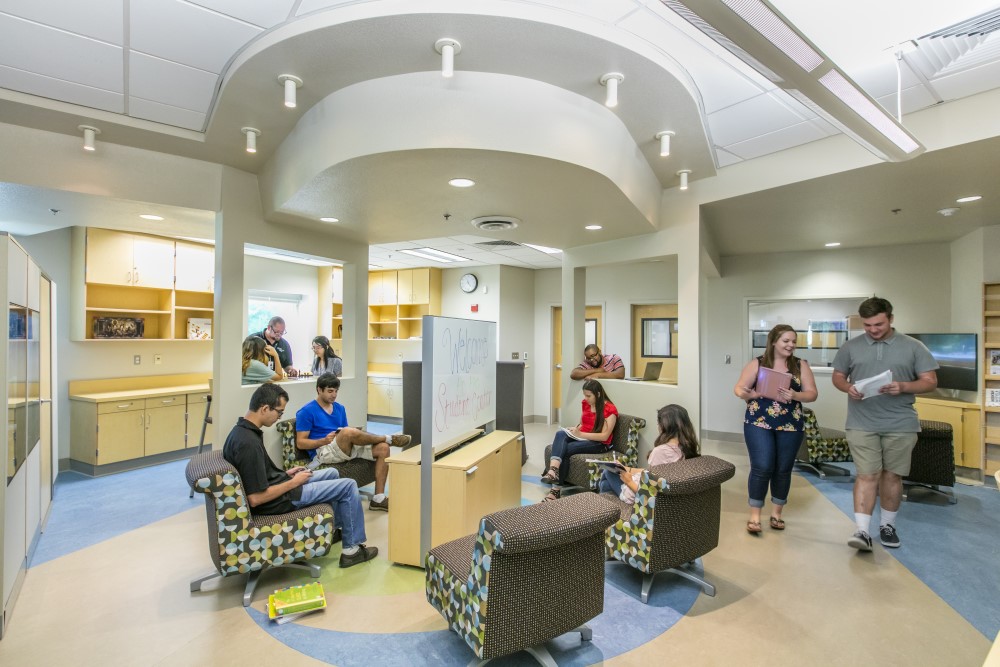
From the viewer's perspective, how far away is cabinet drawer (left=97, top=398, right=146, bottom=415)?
4.74m

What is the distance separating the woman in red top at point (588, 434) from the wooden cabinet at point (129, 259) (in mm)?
4707

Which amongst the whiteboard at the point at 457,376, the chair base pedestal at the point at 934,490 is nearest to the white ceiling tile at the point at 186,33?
the whiteboard at the point at 457,376

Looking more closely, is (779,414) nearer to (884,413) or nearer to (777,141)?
(884,413)

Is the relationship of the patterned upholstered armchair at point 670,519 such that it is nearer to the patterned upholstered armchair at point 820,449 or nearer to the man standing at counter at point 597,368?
the man standing at counter at point 597,368

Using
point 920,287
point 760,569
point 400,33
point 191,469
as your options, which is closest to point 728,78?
point 400,33

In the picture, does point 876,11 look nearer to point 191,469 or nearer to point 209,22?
point 209,22

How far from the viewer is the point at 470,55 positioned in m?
2.28

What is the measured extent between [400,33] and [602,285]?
235 inches

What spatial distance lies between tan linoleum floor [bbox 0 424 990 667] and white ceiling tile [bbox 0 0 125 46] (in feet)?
9.11

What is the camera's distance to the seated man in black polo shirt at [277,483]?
101 inches

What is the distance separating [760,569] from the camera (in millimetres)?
2945

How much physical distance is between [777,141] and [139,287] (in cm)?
620

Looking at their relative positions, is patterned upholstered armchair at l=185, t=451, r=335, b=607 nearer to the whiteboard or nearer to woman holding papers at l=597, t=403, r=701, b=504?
the whiteboard

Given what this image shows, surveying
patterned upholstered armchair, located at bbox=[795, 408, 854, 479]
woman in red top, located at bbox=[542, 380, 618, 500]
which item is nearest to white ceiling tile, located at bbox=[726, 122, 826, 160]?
woman in red top, located at bbox=[542, 380, 618, 500]
